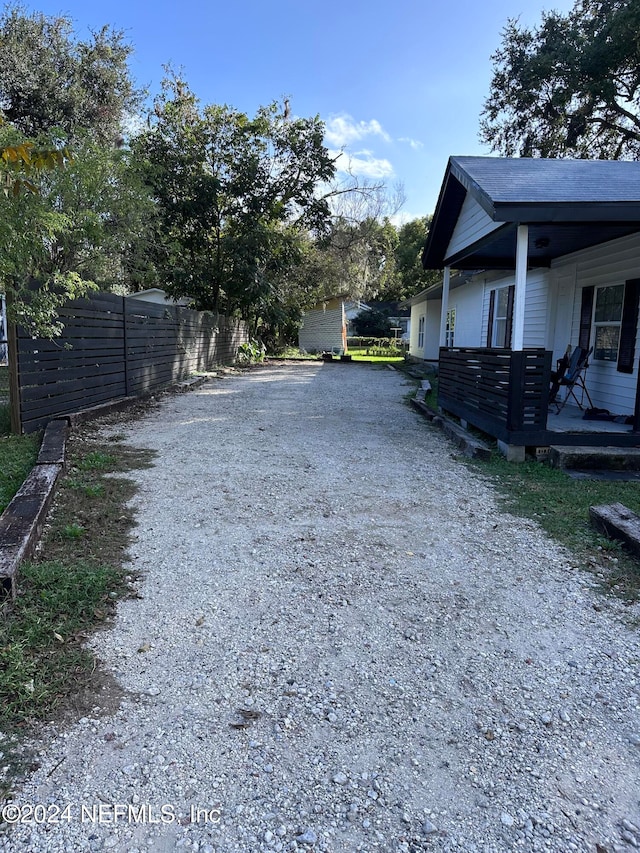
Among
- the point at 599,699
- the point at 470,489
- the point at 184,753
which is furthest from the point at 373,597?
the point at 470,489

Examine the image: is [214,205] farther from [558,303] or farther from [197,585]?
[197,585]

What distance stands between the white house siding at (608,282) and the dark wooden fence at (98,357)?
7436mm

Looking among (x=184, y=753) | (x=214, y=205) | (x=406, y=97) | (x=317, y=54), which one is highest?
(x=317, y=54)

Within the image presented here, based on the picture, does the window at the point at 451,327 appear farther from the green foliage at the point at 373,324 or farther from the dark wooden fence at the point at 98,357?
the green foliage at the point at 373,324

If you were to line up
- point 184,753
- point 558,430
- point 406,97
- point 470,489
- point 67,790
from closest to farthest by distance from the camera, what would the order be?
point 67,790
point 184,753
point 470,489
point 558,430
point 406,97

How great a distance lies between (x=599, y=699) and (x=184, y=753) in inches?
65.9

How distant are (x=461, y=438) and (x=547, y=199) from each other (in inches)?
114

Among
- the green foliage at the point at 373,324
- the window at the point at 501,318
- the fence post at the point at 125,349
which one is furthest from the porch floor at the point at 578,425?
the green foliage at the point at 373,324

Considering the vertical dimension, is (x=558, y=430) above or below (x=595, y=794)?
→ above

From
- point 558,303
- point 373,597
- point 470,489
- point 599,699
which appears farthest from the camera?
point 558,303

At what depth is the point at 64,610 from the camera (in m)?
2.71

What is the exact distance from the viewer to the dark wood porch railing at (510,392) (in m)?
5.88

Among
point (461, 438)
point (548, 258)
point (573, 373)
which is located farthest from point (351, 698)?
point (548, 258)

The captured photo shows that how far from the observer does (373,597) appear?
3082 millimetres
